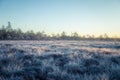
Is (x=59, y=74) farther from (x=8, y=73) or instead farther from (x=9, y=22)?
(x=9, y=22)

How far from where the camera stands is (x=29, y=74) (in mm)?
7145

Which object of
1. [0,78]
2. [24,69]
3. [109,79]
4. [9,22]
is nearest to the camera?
[0,78]

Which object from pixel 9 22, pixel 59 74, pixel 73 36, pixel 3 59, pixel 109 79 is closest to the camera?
pixel 109 79

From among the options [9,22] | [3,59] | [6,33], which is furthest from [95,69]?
[9,22]

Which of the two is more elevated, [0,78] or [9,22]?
[9,22]

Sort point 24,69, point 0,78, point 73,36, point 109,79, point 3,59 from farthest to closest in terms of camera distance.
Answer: point 73,36 → point 3,59 → point 24,69 → point 109,79 → point 0,78

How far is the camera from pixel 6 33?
88250 mm

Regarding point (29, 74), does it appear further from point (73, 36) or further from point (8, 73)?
point (73, 36)

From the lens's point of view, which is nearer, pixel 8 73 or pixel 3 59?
pixel 8 73

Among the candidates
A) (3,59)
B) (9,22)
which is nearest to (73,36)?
(9,22)

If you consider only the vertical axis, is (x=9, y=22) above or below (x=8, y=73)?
above

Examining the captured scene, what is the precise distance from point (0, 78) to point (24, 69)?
1.79 metres

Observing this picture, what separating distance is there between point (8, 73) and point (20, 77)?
0.84m

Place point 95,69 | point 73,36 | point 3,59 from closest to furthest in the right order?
point 95,69 < point 3,59 < point 73,36
